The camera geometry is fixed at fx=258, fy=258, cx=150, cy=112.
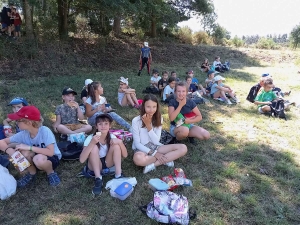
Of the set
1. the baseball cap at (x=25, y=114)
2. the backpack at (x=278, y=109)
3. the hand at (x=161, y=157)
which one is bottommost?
the hand at (x=161, y=157)

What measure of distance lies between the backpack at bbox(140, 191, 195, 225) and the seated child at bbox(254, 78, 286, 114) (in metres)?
4.50

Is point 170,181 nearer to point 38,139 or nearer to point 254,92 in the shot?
point 38,139

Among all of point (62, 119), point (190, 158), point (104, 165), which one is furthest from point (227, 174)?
point (62, 119)

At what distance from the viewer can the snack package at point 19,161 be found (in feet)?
9.86

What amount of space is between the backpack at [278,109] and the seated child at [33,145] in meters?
5.12

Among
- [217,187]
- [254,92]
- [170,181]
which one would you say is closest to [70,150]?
[170,181]

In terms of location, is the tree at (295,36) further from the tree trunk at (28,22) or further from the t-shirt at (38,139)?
the t-shirt at (38,139)

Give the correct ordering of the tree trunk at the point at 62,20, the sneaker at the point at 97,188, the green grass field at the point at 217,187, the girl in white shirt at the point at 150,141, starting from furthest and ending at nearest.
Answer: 1. the tree trunk at the point at 62,20
2. the girl in white shirt at the point at 150,141
3. the sneaker at the point at 97,188
4. the green grass field at the point at 217,187

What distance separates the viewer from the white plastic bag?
298cm

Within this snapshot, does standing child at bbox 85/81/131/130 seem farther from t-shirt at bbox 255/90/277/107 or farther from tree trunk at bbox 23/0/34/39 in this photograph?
tree trunk at bbox 23/0/34/39

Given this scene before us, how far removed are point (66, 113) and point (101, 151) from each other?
1.58 metres

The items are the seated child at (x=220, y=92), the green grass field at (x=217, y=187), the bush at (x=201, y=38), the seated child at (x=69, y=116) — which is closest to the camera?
the green grass field at (x=217, y=187)

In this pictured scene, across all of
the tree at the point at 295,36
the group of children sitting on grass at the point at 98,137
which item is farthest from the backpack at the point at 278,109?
the tree at the point at 295,36

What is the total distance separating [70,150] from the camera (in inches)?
154
